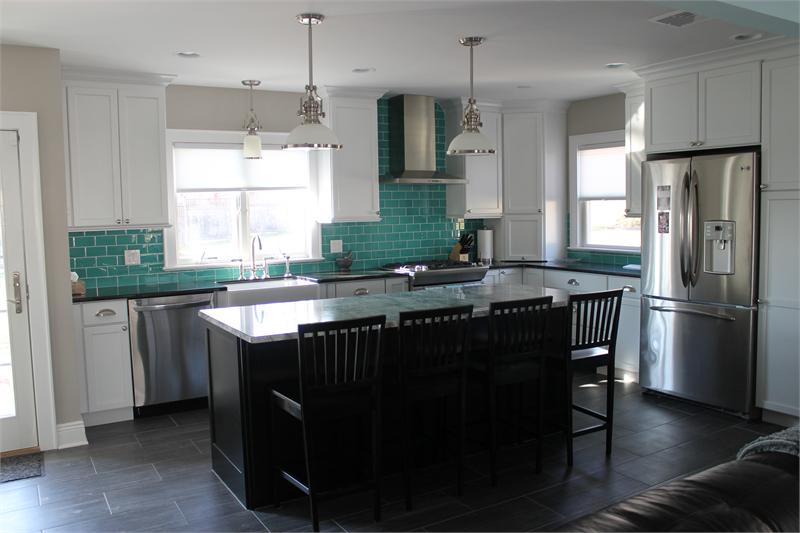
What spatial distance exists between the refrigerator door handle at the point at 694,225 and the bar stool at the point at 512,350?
1805 millimetres

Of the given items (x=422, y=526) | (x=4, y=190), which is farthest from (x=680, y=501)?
(x=4, y=190)

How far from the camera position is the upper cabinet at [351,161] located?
619 centimetres

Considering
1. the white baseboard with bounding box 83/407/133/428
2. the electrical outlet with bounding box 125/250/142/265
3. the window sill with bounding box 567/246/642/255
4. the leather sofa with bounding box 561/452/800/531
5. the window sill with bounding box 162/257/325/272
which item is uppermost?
the electrical outlet with bounding box 125/250/142/265

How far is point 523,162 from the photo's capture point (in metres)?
7.08

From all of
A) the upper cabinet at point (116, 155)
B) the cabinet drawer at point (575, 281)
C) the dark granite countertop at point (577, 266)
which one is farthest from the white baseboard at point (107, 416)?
the cabinet drawer at point (575, 281)

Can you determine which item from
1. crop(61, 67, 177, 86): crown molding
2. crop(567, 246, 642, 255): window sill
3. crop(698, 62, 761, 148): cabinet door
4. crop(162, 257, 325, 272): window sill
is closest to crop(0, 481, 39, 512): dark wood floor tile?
crop(162, 257, 325, 272): window sill

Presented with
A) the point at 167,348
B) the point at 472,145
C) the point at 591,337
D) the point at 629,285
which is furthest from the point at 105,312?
the point at 629,285

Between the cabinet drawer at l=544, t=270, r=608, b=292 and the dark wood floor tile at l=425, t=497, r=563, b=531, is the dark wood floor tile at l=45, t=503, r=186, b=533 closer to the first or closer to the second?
the dark wood floor tile at l=425, t=497, r=563, b=531

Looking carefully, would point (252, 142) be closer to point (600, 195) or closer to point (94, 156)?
point (94, 156)

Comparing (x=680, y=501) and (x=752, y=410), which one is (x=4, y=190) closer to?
(x=680, y=501)

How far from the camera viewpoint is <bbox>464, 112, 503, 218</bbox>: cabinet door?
22.8ft

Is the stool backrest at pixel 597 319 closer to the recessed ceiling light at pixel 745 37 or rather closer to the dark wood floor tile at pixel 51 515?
the recessed ceiling light at pixel 745 37

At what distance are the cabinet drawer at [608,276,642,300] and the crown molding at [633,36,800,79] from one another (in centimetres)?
166

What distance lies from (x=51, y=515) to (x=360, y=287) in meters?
3.06
